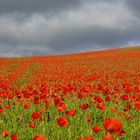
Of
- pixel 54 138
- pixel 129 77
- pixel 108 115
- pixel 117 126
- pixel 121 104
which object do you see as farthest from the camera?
pixel 129 77

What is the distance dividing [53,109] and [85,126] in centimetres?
196

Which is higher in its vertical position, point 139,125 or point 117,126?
point 117,126

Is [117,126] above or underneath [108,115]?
above

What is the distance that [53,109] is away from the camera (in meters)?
8.92

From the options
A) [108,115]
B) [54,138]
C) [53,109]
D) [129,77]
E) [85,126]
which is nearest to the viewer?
[54,138]

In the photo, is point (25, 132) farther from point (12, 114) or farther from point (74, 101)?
point (74, 101)

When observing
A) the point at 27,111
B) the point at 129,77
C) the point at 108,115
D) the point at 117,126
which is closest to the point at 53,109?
the point at 27,111

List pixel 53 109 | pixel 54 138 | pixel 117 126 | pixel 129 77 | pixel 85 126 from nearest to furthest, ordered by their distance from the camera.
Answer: pixel 117 126
pixel 54 138
pixel 85 126
pixel 53 109
pixel 129 77

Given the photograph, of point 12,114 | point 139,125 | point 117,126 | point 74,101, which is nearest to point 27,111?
point 12,114

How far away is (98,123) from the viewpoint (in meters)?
7.36

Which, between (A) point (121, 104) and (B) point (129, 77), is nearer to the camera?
(A) point (121, 104)

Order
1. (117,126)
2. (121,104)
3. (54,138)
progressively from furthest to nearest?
(121,104), (54,138), (117,126)

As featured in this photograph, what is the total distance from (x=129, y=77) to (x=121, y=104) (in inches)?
391

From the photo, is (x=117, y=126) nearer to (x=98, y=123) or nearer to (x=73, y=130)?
(x=73, y=130)
